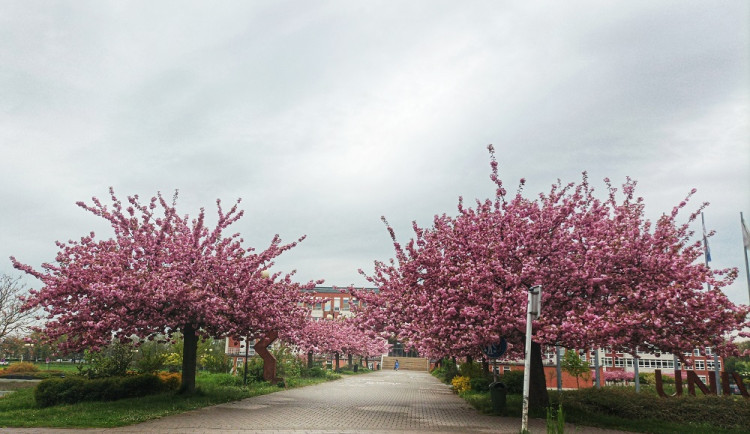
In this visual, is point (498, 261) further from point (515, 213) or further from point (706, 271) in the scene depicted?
point (706, 271)

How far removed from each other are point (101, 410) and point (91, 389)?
2673mm

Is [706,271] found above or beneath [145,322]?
above

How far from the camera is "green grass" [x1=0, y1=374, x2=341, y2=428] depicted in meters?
12.4

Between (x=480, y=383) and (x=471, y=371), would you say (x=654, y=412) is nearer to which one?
(x=480, y=383)

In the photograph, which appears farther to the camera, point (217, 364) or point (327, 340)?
point (327, 340)

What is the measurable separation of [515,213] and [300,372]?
27.8 meters

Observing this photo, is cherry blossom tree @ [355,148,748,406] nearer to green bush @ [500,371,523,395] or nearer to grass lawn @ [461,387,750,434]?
grass lawn @ [461,387,750,434]

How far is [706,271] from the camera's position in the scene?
15047 mm

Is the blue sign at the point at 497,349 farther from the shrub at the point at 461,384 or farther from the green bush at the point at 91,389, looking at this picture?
the shrub at the point at 461,384

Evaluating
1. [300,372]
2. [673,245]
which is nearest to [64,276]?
[673,245]

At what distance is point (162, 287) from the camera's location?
16109 millimetres

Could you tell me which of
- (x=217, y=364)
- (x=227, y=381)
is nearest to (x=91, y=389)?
(x=227, y=381)

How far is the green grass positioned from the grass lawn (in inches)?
369

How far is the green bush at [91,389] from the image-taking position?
16094 millimetres
